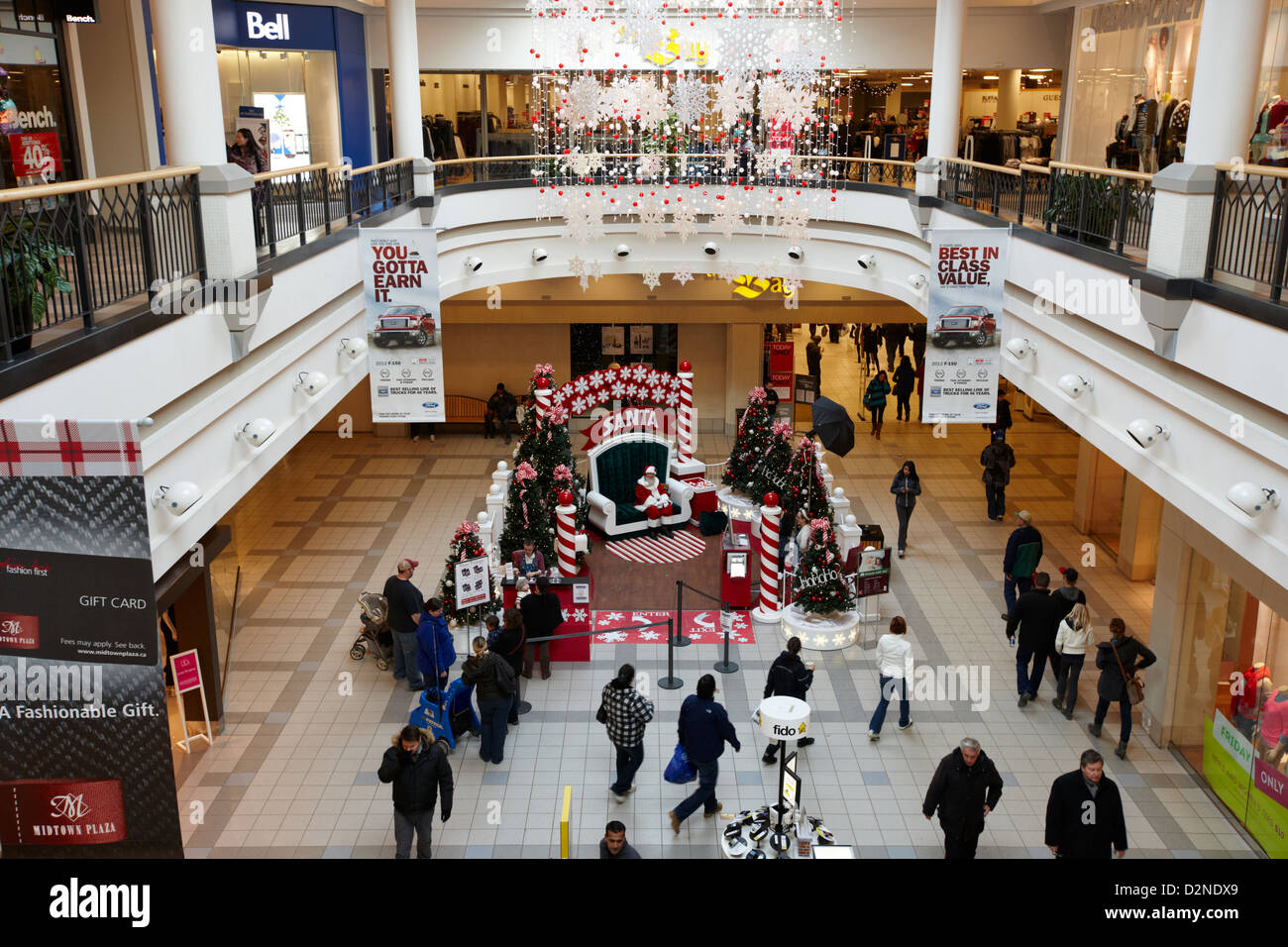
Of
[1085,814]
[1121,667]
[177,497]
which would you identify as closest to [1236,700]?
[1121,667]

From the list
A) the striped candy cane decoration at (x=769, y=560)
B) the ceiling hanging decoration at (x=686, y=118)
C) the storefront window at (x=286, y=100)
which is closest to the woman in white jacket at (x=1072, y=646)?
the striped candy cane decoration at (x=769, y=560)

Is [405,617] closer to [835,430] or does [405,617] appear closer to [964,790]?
[964,790]

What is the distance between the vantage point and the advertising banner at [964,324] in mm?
9758

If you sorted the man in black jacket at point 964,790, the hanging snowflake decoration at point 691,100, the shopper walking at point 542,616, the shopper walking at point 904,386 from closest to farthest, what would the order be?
Result: the man in black jacket at point 964,790 → the shopper walking at point 542,616 → the hanging snowflake decoration at point 691,100 → the shopper walking at point 904,386

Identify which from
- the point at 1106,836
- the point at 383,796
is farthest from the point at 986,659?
the point at 383,796

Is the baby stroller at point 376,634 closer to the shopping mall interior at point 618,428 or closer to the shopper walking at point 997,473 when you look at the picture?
the shopping mall interior at point 618,428

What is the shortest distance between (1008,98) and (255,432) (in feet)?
54.8

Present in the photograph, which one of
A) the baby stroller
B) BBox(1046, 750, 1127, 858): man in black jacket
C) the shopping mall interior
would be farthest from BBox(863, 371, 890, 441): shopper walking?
BBox(1046, 750, 1127, 858): man in black jacket

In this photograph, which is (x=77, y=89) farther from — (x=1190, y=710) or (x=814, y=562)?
(x=1190, y=710)

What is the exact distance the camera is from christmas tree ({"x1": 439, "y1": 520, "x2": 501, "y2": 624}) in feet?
37.2

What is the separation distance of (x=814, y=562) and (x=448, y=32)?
11.5m

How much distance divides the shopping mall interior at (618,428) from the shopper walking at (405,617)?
88 mm

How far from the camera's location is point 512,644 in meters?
10.0

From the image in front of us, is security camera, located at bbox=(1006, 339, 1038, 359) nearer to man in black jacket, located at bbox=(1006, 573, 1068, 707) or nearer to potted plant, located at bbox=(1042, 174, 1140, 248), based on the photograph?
potted plant, located at bbox=(1042, 174, 1140, 248)
